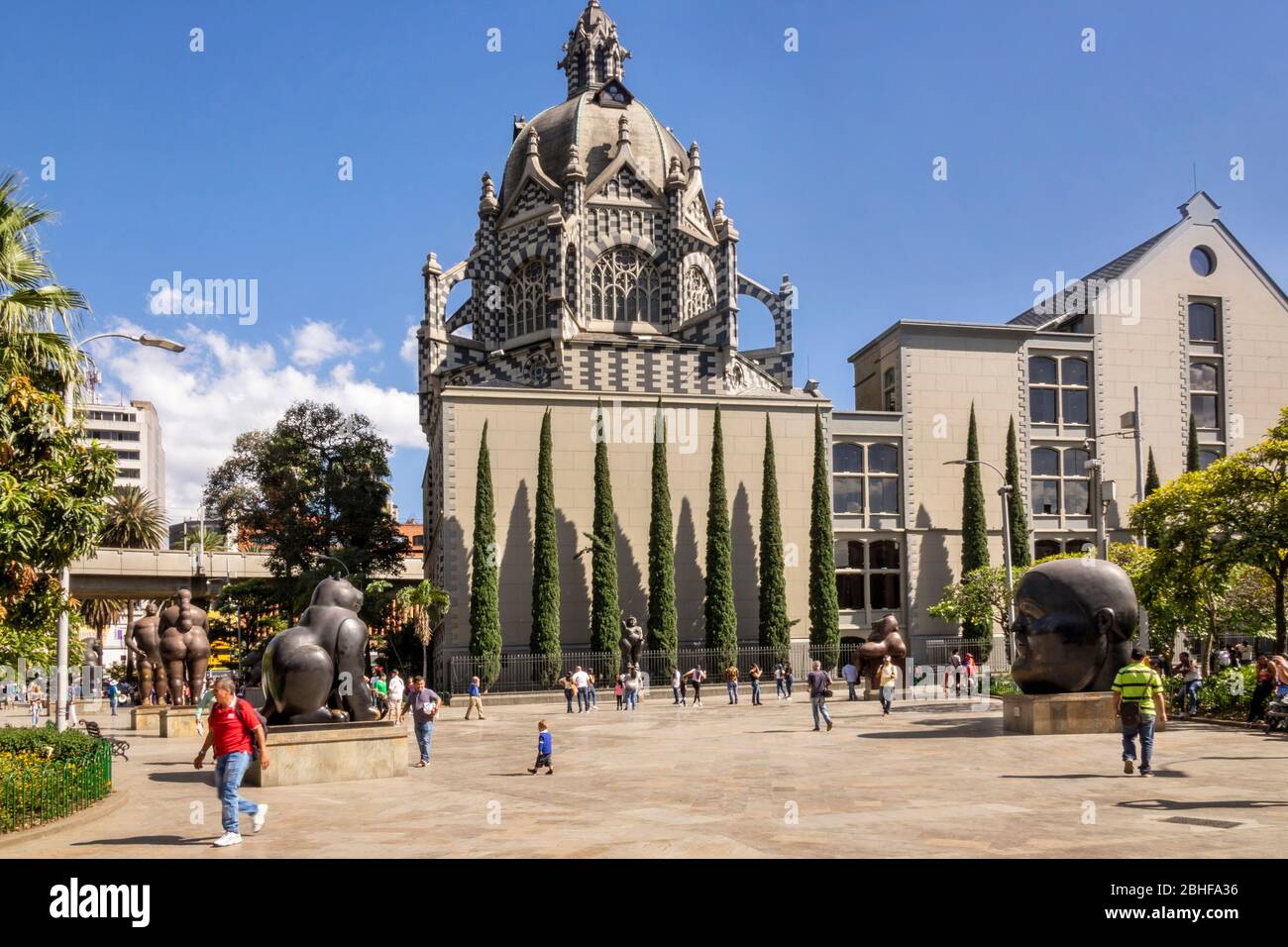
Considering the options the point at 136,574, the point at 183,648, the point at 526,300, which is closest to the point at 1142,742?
the point at 183,648

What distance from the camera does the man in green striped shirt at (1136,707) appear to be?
14969 mm

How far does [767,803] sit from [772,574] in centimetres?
3458

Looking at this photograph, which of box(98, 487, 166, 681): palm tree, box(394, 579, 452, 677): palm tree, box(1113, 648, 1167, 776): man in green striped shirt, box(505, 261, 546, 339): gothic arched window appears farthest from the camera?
box(98, 487, 166, 681): palm tree

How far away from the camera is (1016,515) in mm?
50969

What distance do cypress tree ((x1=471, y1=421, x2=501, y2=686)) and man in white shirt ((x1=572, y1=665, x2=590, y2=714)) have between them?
28.6 feet

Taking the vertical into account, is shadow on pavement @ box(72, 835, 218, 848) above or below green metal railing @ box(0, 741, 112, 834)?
below

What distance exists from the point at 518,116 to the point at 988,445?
33.2 meters

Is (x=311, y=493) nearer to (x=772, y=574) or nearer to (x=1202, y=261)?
(x=772, y=574)

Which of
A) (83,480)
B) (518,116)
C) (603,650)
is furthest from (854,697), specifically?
(518,116)

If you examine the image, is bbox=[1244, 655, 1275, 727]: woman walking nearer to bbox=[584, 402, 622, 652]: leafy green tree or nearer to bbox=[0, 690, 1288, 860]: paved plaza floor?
bbox=[0, 690, 1288, 860]: paved plaza floor

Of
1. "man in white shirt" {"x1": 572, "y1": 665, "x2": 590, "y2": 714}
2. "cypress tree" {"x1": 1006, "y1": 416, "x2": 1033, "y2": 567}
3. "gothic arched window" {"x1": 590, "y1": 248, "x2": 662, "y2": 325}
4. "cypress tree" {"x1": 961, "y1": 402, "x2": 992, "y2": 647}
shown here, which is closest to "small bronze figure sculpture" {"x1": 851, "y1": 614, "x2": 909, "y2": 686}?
"man in white shirt" {"x1": 572, "y1": 665, "x2": 590, "y2": 714}

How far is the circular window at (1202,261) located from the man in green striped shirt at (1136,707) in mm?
47513

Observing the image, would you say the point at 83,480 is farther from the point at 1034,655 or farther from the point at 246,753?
the point at 1034,655

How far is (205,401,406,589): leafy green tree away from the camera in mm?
55469
